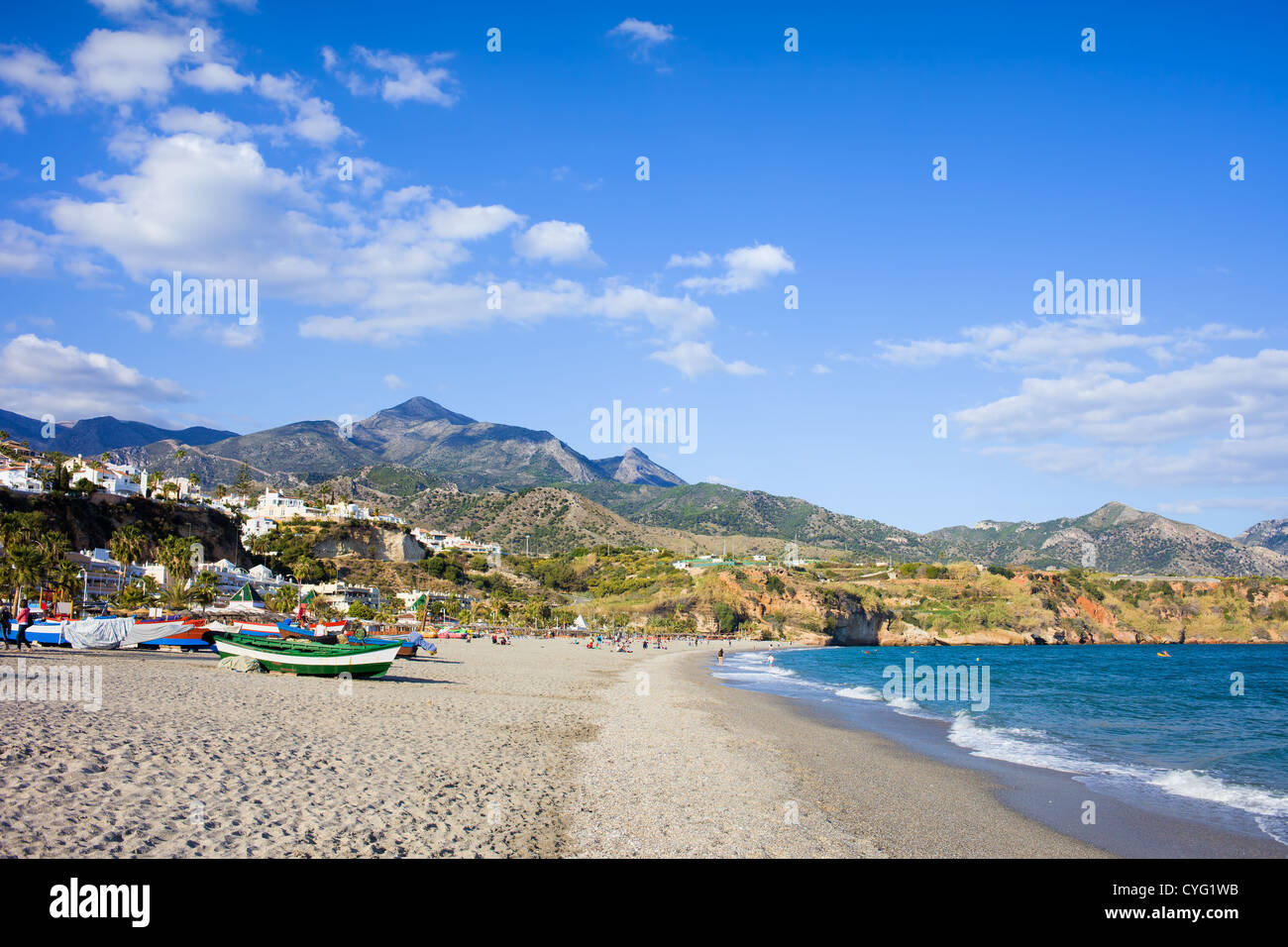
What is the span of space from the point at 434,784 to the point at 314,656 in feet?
53.0

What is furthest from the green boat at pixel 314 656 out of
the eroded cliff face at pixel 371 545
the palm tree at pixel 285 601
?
the eroded cliff face at pixel 371 545

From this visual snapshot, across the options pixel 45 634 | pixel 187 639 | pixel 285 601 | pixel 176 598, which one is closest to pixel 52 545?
pixel 176 598

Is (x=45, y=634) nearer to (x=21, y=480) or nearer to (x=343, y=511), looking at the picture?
(x=21, y=480)

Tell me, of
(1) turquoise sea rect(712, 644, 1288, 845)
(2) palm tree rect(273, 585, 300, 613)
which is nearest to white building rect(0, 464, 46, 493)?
(2) palm tree rect(273, 585, 300, 613)

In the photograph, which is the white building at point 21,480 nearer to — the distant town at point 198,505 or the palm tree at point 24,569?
the distant town at point 198,505

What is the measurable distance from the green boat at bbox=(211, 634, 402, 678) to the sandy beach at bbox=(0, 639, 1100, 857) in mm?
3081

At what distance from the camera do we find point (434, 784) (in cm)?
1151

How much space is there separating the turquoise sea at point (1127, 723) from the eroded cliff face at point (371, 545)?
86149mm

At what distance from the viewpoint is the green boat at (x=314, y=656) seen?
83.1 ft

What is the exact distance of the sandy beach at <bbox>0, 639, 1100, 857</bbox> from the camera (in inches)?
326

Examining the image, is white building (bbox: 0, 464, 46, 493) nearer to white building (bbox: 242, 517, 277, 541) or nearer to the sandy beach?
white building (bbox: 242, 517, 277, 541)

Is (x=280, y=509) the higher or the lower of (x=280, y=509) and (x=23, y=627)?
the higher

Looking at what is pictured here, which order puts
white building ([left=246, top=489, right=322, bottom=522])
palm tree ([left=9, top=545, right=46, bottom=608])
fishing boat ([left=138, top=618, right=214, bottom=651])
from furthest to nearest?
white building ([left=246, top=489, right=322, bottom=522]) < palm tree ([left=9, top=545, right=46, bottom=608]) < fishing boat ([left=138, top=618, right=214, bottom=651])

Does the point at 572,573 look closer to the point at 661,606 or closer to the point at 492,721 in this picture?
the point at 661,606
